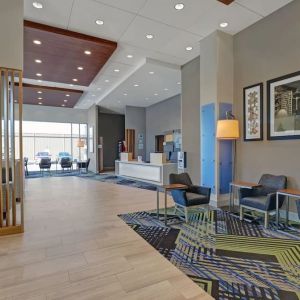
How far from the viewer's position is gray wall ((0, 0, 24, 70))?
11.1 ft

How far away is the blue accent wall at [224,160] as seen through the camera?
17.0 ft

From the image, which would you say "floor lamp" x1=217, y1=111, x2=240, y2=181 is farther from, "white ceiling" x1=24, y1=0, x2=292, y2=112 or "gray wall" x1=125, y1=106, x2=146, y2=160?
"gray wall" x1=125, y1=106, x2=146, y2=160

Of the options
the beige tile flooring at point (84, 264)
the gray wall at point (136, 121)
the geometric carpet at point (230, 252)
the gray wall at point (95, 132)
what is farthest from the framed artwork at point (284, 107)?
the gray wall at point (95, 132)

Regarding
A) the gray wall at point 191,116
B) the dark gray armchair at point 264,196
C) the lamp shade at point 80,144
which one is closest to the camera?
the dark gray armchair at point 264,196

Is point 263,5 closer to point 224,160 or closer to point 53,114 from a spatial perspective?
point 224,160

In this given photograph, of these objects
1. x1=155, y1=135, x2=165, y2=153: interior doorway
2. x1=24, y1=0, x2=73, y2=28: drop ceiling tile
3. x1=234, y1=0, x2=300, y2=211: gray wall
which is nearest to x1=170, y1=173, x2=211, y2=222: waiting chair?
x1=234, y1=0, x2=300, y2=211: gray wall

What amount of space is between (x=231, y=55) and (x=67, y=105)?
34.9 ft

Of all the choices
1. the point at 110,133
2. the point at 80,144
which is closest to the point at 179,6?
the point at 80,144

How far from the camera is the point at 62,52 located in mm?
5832

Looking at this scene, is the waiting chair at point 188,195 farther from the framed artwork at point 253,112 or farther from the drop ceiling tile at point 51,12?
the drop ceiling tile at point 51,12

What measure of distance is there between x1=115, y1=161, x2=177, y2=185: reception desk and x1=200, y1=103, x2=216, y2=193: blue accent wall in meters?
2.35

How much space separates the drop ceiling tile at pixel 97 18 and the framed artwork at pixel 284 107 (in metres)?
3.44

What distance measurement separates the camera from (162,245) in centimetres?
309

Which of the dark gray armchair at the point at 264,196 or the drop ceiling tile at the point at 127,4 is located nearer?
the dark gray armchair at the point at 264,196
